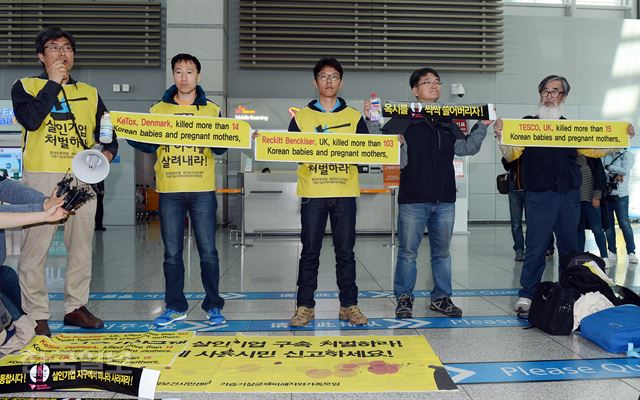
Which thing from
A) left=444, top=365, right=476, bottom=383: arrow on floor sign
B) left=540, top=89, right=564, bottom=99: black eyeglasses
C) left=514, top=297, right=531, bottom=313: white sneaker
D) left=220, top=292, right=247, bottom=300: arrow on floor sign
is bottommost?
left=220, top=292, right=247, bottom=300: arrow on floor sign

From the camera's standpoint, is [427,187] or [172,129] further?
[427,187]

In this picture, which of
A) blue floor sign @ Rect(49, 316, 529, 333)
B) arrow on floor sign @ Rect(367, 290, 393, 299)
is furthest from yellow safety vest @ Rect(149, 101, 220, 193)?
arrow on floor sign @ Rect(367, 290, 393, 299)

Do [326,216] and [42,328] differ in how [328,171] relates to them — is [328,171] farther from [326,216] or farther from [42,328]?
[42,328]

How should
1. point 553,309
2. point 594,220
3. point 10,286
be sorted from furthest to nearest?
point 594,220 < point 553,309 < point 10,286

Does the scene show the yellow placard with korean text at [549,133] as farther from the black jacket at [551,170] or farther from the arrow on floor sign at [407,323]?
the arrow on floor sign at [407,323]

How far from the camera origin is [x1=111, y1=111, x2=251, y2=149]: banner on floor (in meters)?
3.04

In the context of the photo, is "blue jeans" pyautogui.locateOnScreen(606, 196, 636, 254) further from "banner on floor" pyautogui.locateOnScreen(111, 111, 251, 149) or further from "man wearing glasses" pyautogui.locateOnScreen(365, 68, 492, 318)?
"banner on floor" pyautogui.locateOnScreen(111, 111, 251, 149)

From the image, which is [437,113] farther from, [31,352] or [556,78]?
[31,352]

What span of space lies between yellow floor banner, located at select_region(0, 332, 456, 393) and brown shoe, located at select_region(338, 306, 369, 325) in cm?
30

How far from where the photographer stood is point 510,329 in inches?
120

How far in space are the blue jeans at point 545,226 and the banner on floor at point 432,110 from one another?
0.64 meters

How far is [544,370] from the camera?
2320 millimetres

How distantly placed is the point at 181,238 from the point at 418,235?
1556 millimetres

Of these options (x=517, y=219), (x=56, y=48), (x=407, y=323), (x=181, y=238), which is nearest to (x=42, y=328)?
(x=181, y=238)
